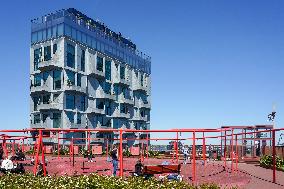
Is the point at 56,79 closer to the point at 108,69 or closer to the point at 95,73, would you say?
the point at 95,73

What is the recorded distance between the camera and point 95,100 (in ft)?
187

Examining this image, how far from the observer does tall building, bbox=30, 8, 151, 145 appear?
163 ft

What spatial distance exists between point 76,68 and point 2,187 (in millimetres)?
45457

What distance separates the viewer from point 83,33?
2146 inches

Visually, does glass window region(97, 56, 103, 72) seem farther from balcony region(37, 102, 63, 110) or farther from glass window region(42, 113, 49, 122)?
glass window region(42, 113, 49, 122)

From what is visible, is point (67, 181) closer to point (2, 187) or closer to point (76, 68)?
point (2, 187)

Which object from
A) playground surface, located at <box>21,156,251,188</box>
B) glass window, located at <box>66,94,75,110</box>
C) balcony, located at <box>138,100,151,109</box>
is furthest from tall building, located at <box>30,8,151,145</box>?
playground surface, located at <box>21,156,251,188</box>

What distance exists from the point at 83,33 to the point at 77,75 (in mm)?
7017

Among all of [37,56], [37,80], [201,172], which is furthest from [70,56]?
[201,172]

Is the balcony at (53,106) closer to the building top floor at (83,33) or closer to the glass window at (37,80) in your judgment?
the glass window at (37,80)

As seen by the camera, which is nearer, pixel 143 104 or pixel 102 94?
pixel 102 94

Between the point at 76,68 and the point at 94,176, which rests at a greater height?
the point at 76,68

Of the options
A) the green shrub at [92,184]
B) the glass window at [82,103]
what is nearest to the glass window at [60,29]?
the glass window at [82,103]

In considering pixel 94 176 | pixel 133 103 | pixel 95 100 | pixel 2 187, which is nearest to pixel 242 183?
pixel 94 176
